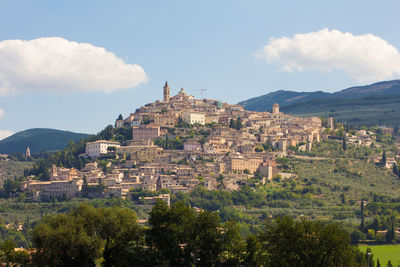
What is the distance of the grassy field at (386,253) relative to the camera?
74875 millimetres

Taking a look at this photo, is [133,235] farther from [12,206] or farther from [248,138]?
[248,138]

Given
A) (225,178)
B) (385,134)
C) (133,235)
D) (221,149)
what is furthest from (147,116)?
(133,235)

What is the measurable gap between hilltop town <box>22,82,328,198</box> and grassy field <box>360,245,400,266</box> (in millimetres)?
28877

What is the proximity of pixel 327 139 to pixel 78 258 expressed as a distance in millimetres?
94994

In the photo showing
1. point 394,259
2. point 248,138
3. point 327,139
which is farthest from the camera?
point 327,139

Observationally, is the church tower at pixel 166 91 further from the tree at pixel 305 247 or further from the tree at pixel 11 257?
the tree at pixel 305 247

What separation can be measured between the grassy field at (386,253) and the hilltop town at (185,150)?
2888 centimetres

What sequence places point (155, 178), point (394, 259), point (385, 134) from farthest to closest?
1. point (385, 134)
2. point (155, 178)
3. point (394, 259)

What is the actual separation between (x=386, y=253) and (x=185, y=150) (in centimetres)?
4664

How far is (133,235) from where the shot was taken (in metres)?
53.3

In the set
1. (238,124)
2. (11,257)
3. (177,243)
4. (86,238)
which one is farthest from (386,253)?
(238,124)

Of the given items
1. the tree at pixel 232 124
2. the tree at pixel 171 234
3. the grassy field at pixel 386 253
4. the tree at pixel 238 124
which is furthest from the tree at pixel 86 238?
the tree at pixel 238 124

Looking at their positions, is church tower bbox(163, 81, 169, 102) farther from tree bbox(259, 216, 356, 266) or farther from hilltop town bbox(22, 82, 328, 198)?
tree bbox(259, 216, 356, 266)

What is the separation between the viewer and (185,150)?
119m
